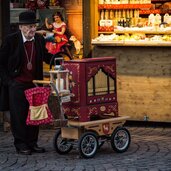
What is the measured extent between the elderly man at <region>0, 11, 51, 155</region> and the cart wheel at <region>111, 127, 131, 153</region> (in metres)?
0.96

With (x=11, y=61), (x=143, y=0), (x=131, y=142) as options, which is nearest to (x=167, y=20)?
(x=143, y=0)

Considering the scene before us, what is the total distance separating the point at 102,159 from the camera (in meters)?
8.88

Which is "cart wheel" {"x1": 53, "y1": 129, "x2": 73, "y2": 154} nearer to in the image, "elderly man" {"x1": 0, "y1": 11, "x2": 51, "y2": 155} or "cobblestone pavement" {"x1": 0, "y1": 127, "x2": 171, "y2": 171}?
"cobblestone pavement" {"x1": 0, "y1": 127, "x2": 171, "y2": 171}

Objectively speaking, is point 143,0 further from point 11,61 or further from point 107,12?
point 11,61

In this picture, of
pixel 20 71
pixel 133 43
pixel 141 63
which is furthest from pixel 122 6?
pixel 20 71

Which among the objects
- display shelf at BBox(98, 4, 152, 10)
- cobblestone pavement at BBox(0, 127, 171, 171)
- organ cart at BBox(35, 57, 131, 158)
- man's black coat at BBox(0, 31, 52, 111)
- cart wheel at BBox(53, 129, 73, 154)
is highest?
display shelf at BBox(98, 4, 152, 10)

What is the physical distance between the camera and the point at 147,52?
1109 centimetres

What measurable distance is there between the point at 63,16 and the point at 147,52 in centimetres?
158

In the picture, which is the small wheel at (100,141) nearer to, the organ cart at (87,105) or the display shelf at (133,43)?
the organ cart at (87,105)

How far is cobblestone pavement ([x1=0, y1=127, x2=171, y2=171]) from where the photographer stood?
27.7 feet

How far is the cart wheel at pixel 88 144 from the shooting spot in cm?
880

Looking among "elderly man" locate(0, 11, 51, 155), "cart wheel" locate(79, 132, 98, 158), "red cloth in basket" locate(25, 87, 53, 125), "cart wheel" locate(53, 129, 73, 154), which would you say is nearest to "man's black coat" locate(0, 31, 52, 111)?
"elderly man" locate(0, 11, 51, 155)

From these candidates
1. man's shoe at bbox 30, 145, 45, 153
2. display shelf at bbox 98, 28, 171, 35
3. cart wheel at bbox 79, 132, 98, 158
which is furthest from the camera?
display shelf at bbox 98, 28, 171, 35

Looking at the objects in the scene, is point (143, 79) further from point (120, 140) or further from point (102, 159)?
point (102, 159)
